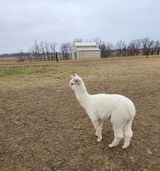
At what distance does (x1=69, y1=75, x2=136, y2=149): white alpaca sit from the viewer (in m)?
3.61

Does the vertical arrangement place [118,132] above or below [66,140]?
above

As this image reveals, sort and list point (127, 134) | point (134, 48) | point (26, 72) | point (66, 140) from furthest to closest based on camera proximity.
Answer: point (134, 48)
point (26, 72)
point (66, 140)
point (127, 134)

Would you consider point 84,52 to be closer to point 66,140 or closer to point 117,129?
point 66,140

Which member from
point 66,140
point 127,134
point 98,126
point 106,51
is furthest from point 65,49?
point 127,134

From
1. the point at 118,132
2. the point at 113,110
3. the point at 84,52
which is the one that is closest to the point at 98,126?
the point at 118,132

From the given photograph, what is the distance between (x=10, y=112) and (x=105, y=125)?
2.87 metres

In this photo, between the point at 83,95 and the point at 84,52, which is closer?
the point at 83,95

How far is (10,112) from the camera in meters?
6.40

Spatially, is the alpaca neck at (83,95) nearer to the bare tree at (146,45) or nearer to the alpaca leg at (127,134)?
the alpaca leg at (127,134)

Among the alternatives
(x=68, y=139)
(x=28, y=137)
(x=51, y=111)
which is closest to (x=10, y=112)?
(x=51, y=111)

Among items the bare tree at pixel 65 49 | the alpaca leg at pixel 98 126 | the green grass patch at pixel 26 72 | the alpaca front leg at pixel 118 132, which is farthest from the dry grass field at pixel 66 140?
the bare tree at pixel 65 49

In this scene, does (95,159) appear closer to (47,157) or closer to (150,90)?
(47,157)

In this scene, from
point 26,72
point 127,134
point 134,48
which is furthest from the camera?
point 134,48

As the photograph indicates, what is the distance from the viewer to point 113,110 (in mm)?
3717
